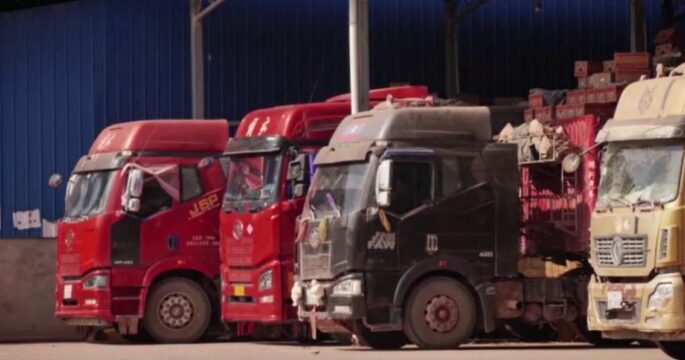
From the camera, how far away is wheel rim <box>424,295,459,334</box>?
2344cm

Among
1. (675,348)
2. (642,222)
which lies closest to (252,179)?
(675,348)

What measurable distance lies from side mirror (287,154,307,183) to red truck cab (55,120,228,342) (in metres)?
2.60

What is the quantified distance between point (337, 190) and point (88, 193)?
5885 millimetres

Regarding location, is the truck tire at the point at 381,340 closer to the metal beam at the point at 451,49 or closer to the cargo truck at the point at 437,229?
the cargo truck at the point at 437,229

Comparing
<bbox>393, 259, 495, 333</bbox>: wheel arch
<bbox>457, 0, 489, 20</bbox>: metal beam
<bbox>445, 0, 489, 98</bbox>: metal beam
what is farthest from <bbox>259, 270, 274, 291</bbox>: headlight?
<bbox>457, 0, 489, 20</bbox>: metal beam

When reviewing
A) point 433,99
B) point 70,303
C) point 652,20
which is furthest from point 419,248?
point 652,20

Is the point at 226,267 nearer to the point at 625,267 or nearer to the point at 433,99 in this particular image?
the point at 433,99

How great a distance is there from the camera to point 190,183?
92.1 ft

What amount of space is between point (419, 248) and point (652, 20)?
64.4 ft

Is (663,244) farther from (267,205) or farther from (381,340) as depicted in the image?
(267,205)

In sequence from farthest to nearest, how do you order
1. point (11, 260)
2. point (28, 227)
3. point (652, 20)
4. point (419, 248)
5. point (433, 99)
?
point (652, 20)
point (28, 227)
point (11, 260)
point (433, 99)
point (419, 248)

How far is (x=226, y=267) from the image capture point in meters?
26.9

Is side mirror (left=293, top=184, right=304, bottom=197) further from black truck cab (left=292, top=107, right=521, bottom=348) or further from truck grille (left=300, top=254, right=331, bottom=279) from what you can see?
truck grille (left=300, top=254, right=331, bottom=279)

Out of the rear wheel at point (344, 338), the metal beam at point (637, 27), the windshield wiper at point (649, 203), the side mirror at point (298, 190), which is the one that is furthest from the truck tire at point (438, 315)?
the metal beam at point (637, 27)
